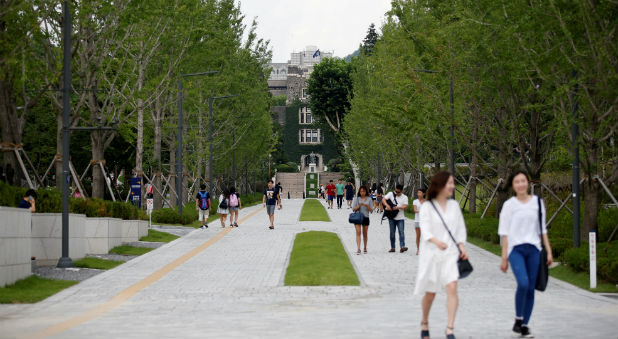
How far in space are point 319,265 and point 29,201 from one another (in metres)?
6.02

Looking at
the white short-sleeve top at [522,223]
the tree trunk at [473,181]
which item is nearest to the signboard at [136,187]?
the tree trunk at [473,181]

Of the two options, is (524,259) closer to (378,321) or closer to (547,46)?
(378,321)

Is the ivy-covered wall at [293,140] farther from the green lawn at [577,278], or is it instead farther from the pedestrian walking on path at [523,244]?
the pedestrian walking on path at [523,244]

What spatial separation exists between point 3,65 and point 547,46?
40.2 ft

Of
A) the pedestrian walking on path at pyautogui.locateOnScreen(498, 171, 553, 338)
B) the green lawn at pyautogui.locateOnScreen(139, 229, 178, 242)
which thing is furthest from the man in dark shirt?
the pedestrian walking on path at pyautogui.locateOnScreen(498, 171, 553, 338)

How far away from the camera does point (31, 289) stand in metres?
15.6

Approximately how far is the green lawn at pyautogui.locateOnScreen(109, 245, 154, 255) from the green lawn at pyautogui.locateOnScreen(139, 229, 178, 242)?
3121mm

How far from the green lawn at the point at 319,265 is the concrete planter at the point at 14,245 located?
4.68 meters

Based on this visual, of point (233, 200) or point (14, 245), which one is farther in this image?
point (233, 200)

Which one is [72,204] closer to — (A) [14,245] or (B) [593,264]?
(A) [14,245]

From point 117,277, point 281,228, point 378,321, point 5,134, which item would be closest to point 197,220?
point 281,228

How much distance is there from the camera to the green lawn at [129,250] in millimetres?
24339

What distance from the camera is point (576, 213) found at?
19234 mm

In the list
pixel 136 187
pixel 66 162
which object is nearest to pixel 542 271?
pixel 66 162
